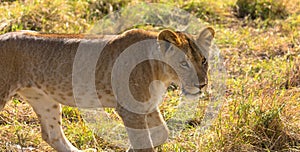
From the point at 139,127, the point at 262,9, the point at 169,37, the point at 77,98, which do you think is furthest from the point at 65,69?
the point at 262,9

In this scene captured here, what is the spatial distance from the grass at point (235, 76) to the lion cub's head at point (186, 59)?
2.42 ft

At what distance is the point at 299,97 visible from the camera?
6.14m

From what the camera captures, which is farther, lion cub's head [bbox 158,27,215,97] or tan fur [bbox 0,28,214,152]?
tan fur [bbox 0,28,214,152]

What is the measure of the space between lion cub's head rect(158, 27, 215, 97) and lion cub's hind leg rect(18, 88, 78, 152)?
115cm

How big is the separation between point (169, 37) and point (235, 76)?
2.77 meters

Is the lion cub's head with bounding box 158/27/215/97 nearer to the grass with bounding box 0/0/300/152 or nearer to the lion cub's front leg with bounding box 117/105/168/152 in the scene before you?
the lion cub's front leg with bounding box 117/105/168/152

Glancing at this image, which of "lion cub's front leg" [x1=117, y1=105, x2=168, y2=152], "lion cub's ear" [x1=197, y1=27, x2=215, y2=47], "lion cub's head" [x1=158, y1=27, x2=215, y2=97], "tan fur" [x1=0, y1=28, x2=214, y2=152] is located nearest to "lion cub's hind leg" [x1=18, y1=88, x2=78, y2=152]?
"tan fur" [x1=0, y1=28, x2=214, y2=152]

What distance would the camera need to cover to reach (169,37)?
4465 mm

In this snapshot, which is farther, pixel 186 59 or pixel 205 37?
pixel 205 37

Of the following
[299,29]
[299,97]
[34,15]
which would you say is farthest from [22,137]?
[299,29]

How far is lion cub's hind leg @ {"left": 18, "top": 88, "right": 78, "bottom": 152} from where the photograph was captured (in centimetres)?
515

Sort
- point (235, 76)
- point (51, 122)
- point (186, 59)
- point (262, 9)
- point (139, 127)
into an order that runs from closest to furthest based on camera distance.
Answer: point (186, 59)
point (139, 127)
point (51, 122)
point (235, 76)
point (262, 9)

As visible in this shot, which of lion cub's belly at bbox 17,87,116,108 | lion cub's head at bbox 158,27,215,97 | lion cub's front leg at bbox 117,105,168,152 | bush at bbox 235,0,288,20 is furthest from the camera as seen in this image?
bush at bbox 235,0,288,20

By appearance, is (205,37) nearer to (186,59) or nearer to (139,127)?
(186,59)
